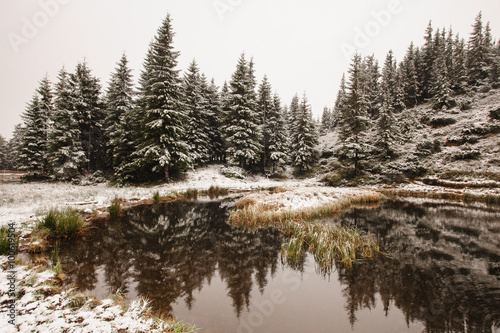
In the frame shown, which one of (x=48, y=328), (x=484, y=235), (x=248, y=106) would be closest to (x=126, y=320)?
(x=48, y=328)

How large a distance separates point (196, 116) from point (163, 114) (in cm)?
1071

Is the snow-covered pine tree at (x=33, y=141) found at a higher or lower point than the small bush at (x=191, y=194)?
higher

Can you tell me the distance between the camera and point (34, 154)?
30500 millimetres

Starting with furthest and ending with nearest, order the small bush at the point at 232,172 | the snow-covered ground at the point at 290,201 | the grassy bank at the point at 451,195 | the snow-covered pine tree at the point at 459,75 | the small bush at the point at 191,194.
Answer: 1. the snow-covered pine tree at the point at 459,75
2. the small bush at the point at 232,172
3. the small bush at the point at 191,194
4. the grassy bank at the point at 451,195
5. the snow-covered ground at the point at 290,201

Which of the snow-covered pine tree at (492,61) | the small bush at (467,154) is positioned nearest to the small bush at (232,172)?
the small bush at (467,154)

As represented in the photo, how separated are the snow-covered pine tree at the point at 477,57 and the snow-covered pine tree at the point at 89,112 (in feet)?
232

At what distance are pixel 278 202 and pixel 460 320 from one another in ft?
31.0

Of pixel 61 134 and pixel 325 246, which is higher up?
pixel 61 134

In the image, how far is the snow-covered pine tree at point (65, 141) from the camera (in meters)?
25.8

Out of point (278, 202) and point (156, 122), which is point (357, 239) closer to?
point (278, 202)

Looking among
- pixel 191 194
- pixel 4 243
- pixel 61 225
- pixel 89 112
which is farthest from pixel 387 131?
pixel 89 112

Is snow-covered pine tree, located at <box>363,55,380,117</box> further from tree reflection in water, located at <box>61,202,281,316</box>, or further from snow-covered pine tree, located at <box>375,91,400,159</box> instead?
tree reflection in water, located at <box>61,202,281,316</box>

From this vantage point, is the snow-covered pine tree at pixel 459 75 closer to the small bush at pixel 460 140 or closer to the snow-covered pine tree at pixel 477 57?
the snow-covered pine tree at pixel 477 57

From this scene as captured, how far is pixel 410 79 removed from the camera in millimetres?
49250
